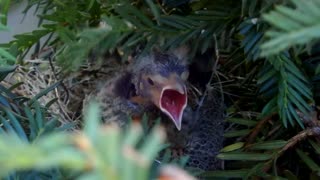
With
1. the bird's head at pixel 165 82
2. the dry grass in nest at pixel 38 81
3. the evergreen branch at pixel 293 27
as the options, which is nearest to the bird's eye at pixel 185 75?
the bird's head at pixel 165 82

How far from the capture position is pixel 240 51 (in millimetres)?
482

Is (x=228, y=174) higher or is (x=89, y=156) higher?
(x=89, y=156)

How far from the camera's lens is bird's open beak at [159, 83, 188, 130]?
54 centimetres

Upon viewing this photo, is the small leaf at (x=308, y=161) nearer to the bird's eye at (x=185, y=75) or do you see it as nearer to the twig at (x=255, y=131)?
the twig at (x=255, y=131)

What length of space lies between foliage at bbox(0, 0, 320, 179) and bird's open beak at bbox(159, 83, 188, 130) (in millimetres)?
53

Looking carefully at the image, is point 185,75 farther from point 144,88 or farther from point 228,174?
point 228,174

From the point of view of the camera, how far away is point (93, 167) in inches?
3.5

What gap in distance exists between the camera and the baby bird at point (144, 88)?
0.57 meters

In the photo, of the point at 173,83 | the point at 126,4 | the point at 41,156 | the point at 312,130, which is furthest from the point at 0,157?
the point at 173,83

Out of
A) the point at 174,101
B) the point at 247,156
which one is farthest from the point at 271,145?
the point at 174,101

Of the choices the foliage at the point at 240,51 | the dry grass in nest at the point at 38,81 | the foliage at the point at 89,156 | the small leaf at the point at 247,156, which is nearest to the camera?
the foliage at the point at 89,156

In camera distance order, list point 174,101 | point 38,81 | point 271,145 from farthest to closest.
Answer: point 38,81, point 174,101, point 271,145

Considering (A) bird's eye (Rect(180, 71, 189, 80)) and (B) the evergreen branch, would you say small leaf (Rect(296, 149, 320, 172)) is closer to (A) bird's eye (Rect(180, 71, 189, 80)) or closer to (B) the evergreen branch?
(A) bird's eye (Rect(180, 71, 189, 80))

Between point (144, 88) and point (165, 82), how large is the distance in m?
0.03
